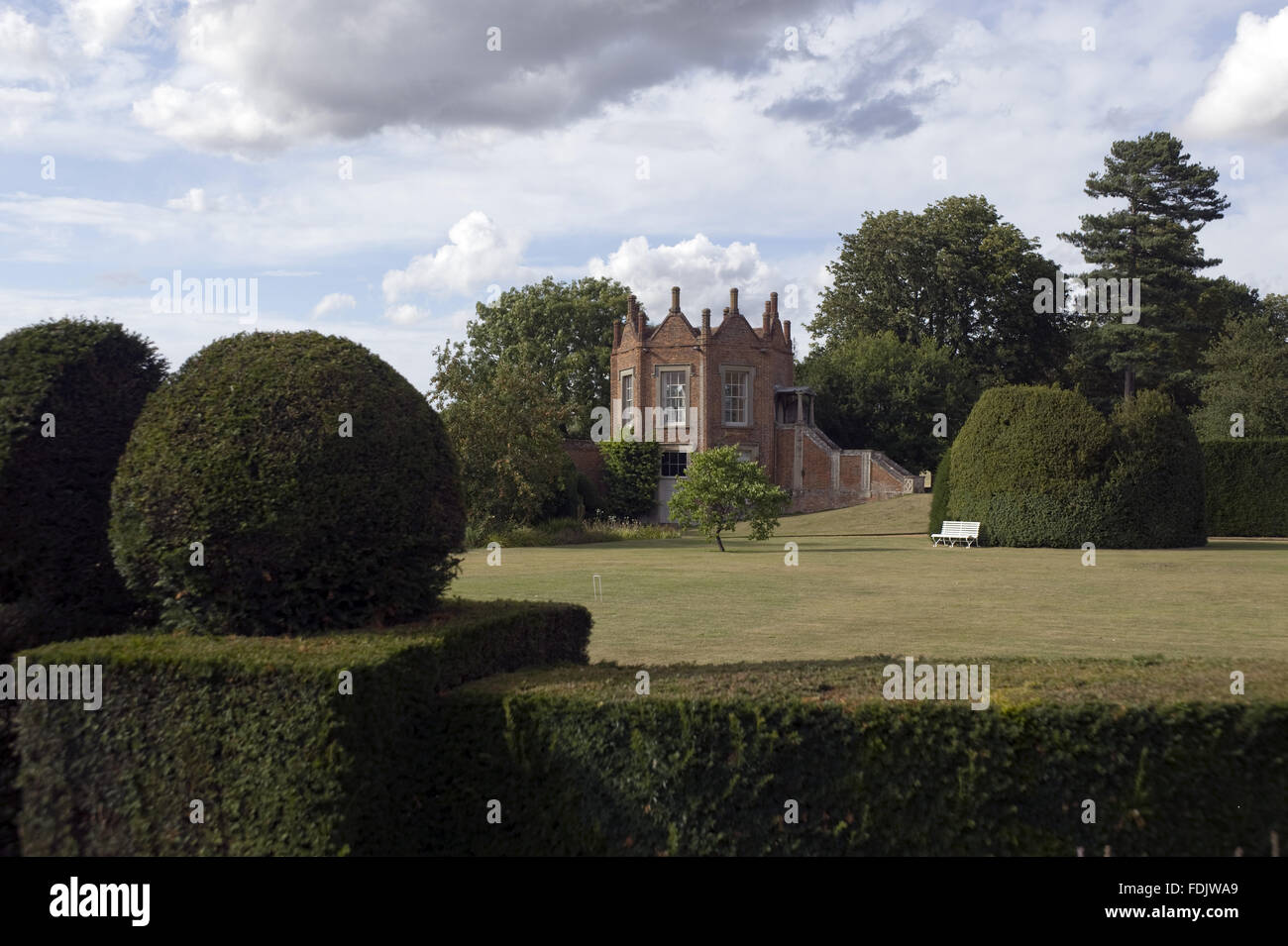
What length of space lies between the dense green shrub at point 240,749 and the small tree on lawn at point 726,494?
23.4 metres

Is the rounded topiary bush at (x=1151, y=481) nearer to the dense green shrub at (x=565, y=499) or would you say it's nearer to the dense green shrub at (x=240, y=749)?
the dense green shrub at (x=565, y=499)

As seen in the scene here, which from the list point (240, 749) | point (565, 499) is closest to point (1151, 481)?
point (565, 499)

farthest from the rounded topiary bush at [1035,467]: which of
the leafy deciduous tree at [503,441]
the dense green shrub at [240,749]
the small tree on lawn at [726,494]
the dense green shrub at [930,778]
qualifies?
the dense green shrub at [240,749]

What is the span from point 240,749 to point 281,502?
4.26ft

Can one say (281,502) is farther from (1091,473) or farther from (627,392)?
(627,392)

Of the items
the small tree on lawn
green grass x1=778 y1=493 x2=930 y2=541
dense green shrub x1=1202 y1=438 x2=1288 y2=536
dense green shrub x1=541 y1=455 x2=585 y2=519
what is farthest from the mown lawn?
dense green shrub x1=541 y1=455 x2=585 y2=519

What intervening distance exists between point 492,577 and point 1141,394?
66.3 feet

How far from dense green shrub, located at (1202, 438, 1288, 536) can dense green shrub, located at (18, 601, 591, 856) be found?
34559 millimetres

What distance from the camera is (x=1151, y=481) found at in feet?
93.1

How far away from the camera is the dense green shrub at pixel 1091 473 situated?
28.2 metres

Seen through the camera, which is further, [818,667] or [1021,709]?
[818,667]

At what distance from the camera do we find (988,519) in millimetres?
29953
